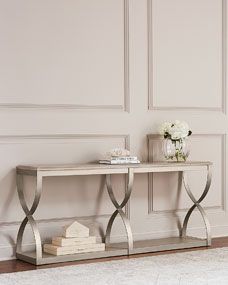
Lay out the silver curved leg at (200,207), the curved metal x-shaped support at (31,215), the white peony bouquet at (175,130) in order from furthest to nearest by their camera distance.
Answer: the silver curved leg at (200,207) → the white peony bouquet at (175,130) → the curved metal x-shaped support at (31,215)

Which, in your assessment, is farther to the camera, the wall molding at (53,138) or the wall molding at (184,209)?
the wall molding at (184,209)

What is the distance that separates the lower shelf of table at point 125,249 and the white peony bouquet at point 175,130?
777 mm

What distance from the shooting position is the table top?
460 cm

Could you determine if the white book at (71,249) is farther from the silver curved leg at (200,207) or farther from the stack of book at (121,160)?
the silver curved leg at (200,207)

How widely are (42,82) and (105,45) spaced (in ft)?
1.99

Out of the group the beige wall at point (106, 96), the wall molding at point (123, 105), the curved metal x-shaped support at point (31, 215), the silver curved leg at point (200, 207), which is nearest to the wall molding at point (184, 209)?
the beige wall at point (106, 96)

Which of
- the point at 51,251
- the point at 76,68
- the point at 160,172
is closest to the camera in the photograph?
the point at 51,251

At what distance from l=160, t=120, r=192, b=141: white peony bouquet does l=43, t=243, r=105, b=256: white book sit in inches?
38.7

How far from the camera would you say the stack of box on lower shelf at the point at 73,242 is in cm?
473

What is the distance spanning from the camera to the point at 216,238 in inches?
227

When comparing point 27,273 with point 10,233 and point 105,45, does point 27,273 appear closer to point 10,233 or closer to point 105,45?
point 10,233

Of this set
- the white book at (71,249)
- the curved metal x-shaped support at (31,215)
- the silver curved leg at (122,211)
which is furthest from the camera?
the silver curved leg at (122,211)

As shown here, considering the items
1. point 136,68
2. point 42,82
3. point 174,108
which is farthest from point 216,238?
point 42,82

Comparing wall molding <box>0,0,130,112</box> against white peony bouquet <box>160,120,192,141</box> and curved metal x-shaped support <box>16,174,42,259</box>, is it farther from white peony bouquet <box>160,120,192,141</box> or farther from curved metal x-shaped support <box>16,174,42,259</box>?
curved metal x-shaped support <box>16,174,42,259</box>
